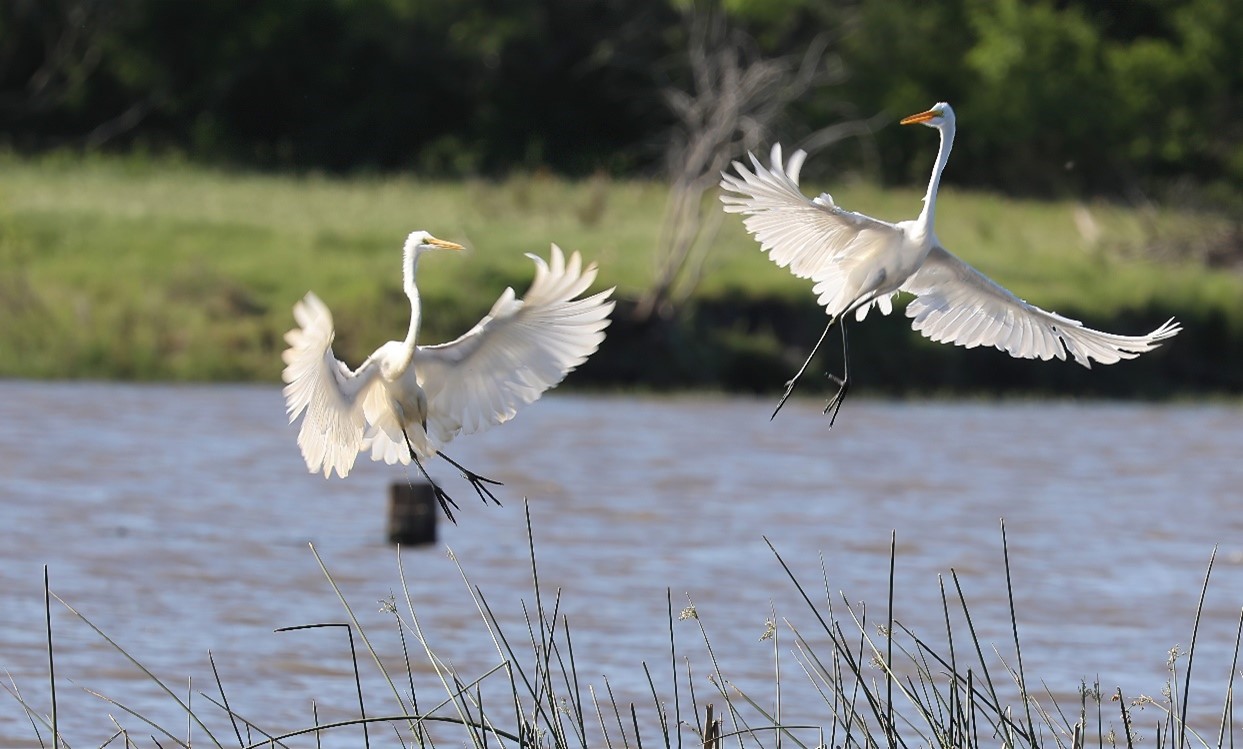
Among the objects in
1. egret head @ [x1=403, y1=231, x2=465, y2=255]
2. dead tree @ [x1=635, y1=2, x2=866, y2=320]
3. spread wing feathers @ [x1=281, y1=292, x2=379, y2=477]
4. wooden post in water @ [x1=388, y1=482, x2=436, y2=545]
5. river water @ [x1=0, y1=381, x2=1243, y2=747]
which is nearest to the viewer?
spread wing feathers @ [x1=281, y1=292, x2=379, y2=477]

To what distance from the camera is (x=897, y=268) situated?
671 cm

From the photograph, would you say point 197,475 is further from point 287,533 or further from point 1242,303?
point 1242,303

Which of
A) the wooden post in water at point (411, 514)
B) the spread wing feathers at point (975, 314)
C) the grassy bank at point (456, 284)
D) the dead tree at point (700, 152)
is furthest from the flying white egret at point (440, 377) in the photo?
the dead tree at point (700, 152)

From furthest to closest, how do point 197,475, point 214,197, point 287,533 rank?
point 214,197, point 197,475, point 287,533

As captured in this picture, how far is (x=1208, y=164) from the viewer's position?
35531 mm

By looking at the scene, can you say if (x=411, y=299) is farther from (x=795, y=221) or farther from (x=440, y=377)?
(x=795, y=221)

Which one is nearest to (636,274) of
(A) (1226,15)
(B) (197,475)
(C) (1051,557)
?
(B) (197,475)

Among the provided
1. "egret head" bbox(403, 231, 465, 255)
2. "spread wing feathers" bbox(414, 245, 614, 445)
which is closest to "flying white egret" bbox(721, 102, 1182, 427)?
"spread wing feathers" bbox(414, 245, 614, 445)

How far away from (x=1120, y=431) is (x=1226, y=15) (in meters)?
16.1

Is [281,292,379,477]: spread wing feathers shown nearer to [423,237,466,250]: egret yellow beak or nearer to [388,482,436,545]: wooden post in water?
[423,237,466,250]: egret yellow beak

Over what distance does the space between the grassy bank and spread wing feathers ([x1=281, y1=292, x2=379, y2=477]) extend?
1190cm

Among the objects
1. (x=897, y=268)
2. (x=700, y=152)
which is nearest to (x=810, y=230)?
(x=897, y=268)

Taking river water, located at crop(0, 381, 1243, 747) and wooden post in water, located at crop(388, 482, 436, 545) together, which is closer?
river water, located at crop(0, 381, 1243, 747)

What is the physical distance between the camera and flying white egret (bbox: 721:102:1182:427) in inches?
263
